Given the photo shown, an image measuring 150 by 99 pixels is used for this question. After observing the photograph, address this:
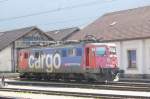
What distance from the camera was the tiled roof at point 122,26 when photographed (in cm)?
4342

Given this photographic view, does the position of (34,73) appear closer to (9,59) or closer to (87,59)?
(87,59)

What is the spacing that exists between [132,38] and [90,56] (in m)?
10.1

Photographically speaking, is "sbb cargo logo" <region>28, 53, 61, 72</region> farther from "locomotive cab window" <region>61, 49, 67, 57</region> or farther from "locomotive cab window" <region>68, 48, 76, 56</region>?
"locomotive cab window" <region>68, 48, 76, 56</region>

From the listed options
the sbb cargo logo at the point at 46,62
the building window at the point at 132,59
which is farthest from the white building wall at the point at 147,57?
the sbb cargo logo at the point at 46,62

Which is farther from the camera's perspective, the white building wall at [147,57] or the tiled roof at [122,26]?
the tiled roof at [122,26]

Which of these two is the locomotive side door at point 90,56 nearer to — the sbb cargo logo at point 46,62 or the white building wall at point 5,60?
the sbb cargo logo at point 46,62

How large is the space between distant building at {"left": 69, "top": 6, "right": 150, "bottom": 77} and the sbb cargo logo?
206 inches

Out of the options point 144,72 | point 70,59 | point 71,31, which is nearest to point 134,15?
point 144,72

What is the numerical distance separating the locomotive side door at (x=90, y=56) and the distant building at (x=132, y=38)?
772 centimetres

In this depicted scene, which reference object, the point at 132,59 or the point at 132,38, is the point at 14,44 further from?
the point at 132,38

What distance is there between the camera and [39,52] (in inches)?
1553

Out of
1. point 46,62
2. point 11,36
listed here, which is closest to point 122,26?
point 46,62

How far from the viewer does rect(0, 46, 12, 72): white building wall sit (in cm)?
6401

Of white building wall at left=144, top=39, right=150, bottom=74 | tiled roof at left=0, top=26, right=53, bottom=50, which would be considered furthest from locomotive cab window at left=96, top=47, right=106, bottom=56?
tiled roof at left=0, top=26, right=53, bottom=50
